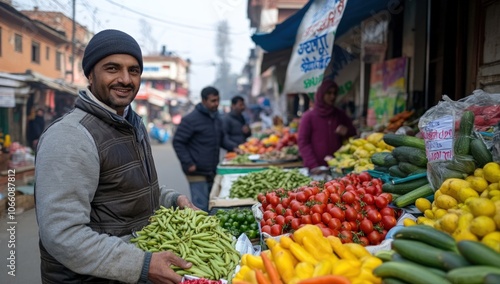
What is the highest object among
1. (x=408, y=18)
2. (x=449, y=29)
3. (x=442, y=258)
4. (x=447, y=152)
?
(x=408, y=18)

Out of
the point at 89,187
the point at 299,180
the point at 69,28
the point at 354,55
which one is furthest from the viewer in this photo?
the point at 354,55

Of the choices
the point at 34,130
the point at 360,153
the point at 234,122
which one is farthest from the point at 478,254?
the point at 34,130

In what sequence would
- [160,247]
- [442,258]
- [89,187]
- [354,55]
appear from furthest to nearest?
1. [354,55]
2. [160,247]
3. [89,187]
4. [442,258]

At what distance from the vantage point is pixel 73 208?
6.76 feet

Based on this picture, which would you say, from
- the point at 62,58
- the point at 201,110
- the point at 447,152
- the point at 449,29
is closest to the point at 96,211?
the point at 447,152

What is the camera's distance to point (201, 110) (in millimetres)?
6535

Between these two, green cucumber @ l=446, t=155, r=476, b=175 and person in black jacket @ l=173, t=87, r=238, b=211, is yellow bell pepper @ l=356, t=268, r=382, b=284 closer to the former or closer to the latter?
green cucumber @ l=446, t=155, r=476, b=175

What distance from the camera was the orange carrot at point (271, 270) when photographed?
6.44ft

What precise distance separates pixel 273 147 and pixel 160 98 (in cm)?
3612

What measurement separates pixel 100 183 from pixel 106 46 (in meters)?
0.81

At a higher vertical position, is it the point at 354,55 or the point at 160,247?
the point at 354,55

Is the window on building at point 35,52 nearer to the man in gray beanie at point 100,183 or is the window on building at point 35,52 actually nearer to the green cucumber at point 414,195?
the man in gray beanie at point 100,183

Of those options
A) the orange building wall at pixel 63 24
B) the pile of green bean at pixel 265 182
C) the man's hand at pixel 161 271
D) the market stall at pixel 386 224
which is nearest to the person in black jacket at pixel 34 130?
the orange building wall at pixel 63 24

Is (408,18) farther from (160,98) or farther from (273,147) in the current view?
(160,98)
